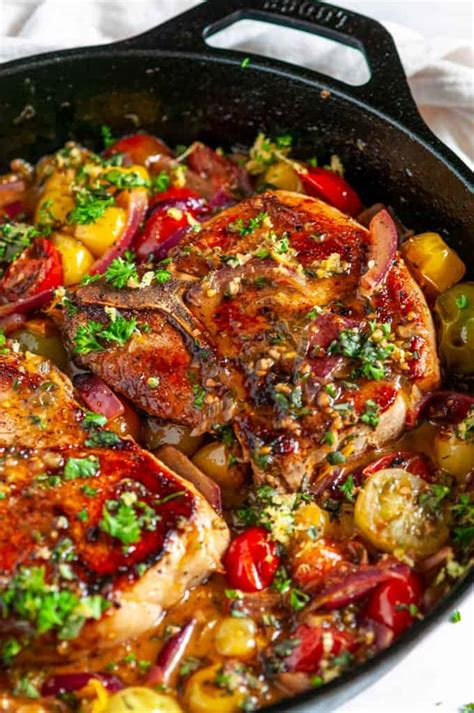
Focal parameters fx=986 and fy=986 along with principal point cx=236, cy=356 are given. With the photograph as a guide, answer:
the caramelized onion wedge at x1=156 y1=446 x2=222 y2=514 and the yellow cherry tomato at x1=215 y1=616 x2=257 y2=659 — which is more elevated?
the caramelized onion wedge at x1=156 y1=446 x2=222 y2=514

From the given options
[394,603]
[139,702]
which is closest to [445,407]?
[394,603]

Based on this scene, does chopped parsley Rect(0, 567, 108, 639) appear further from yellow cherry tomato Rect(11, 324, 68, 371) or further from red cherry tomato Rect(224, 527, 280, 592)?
yellow cherry tomato Rect(11, 324, 68, 371)

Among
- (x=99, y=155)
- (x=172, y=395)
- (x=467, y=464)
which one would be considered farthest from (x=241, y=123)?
(x=467, y=464)

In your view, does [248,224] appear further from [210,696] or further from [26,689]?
[26,689]

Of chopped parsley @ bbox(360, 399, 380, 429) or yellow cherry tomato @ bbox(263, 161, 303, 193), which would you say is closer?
chopped parsley @ bbox(360, 399, 380, 429)

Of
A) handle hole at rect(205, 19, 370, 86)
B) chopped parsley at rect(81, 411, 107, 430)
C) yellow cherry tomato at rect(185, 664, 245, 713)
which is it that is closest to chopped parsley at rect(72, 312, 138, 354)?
chopped parsley at rect(81, 411, 107, 430)

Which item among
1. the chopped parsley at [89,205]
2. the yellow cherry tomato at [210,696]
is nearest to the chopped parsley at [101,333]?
the chopped parsley at [89,205]

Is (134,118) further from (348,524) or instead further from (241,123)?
(348,524)
